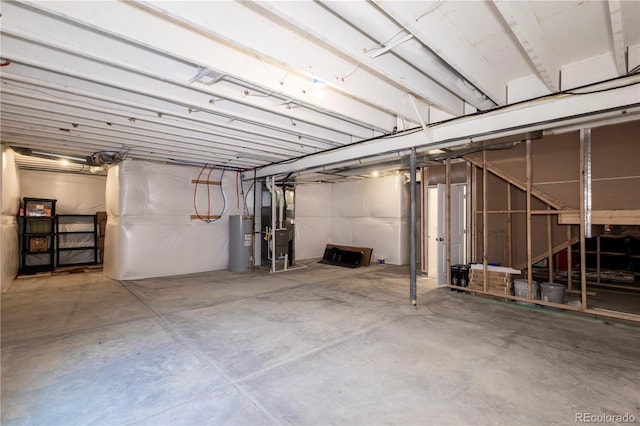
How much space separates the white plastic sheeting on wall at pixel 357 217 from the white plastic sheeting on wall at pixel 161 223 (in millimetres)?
2331

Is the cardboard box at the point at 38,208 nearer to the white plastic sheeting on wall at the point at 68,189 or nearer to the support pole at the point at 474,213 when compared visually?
the white plastic sheeting on wall at the point at 68,189

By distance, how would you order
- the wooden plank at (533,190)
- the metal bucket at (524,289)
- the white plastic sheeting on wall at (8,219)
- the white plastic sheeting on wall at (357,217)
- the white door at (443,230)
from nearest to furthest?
the wooden plank at (533,190) < the metal bucket at (524,289) < the white plastic sheeting on wall at (8,219) < the white door at (443,230) < the white plastic sheeting on wall at (357,217)

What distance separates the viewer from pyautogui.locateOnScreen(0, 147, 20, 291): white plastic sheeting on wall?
446cm

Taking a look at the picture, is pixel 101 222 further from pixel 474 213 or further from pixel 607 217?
pixel 607 217

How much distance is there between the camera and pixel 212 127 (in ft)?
12.4

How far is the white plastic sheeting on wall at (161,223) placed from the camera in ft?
18.0

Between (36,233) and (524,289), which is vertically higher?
(36,233)

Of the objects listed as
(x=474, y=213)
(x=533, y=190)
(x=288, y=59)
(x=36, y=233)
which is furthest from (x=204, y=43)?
(x=36, y=233)

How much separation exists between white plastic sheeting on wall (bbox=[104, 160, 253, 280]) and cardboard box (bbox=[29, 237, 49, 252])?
147 centimetres

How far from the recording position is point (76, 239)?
7078 millimetres

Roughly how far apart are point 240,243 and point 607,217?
19.7 ft

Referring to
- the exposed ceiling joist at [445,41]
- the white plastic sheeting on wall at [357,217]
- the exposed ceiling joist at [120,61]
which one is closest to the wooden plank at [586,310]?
the exposed ceiling joist at [445,41]

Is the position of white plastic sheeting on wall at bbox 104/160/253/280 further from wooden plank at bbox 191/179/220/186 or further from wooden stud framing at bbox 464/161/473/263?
wooden stud framing at bbox 464/161/473/263

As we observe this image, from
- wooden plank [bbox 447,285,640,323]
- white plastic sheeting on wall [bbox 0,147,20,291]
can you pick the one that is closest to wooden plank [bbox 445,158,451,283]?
wooden plank [bbox 447,285,640,323]
